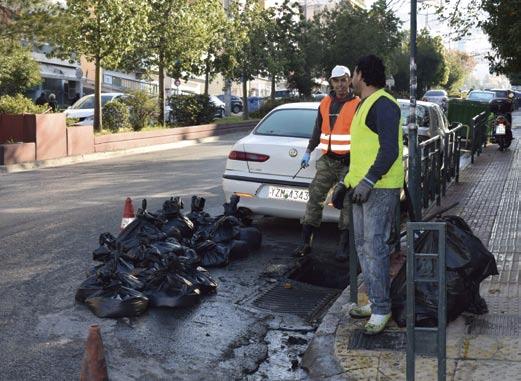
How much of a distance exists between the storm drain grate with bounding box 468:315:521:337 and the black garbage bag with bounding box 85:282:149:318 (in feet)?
7.76

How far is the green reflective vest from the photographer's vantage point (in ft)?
16.0

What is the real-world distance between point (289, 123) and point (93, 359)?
535cm

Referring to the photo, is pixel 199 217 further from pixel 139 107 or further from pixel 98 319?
pixel 139 107

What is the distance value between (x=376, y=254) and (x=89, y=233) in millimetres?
4544

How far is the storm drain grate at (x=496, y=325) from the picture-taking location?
16.3ft

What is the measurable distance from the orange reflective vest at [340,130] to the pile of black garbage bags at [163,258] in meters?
1.31

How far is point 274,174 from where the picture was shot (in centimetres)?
830

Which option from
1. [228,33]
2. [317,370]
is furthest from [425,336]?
[228,33]

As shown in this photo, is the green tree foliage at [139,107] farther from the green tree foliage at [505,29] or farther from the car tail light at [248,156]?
the car tail light at [248,156]

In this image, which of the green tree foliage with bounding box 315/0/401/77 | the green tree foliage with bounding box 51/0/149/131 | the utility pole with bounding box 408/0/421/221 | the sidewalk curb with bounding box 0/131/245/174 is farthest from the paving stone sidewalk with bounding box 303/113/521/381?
the green tree foliage with bounding box 315/0/401/77

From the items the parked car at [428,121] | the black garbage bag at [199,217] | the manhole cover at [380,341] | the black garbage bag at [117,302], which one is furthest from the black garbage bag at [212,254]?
the parked car at [428,121]

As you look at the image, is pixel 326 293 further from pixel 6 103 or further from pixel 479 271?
pixel 6 103

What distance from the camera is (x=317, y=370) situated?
4641 millimetres

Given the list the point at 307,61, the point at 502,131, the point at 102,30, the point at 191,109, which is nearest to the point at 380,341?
the point at 502,131
